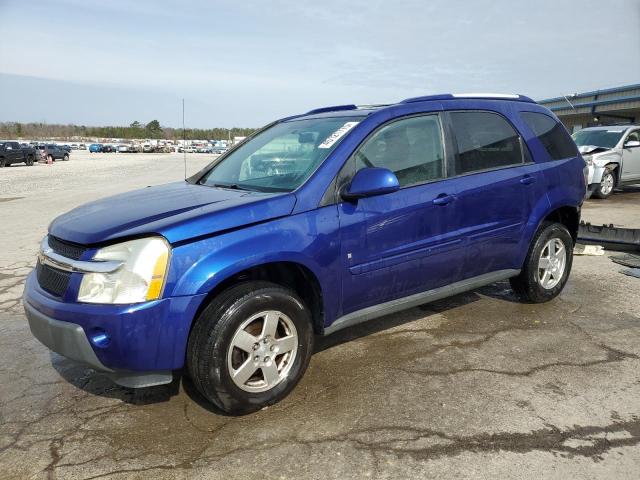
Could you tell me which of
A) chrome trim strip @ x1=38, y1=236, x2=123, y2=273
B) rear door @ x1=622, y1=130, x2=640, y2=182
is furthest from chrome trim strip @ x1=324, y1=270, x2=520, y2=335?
rear door @ x1=622, y1=130, x2=640, y2=182

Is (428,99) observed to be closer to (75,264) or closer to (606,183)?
(75,264)

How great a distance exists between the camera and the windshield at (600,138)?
13656 millimetres

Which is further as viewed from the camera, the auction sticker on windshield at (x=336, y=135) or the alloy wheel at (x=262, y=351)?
the auction sticker on windshield at (x=336, y=135)

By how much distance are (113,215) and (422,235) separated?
6.67 ft

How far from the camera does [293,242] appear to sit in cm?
308

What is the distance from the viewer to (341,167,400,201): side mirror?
327cm

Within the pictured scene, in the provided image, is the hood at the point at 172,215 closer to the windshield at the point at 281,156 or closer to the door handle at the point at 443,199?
the windshield at the point at 281,156

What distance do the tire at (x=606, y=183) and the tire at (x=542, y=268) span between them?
31.0 ft

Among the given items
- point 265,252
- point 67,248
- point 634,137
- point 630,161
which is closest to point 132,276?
point 67,248

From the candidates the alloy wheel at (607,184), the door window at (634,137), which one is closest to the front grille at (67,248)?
the alloy wheel at (607,184)

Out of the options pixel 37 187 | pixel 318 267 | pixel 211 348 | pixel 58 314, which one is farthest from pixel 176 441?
pixel 37 187

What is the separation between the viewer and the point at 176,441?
9.25 feet

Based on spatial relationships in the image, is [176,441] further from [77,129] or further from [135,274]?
[77,129]

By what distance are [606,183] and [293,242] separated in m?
12.7
